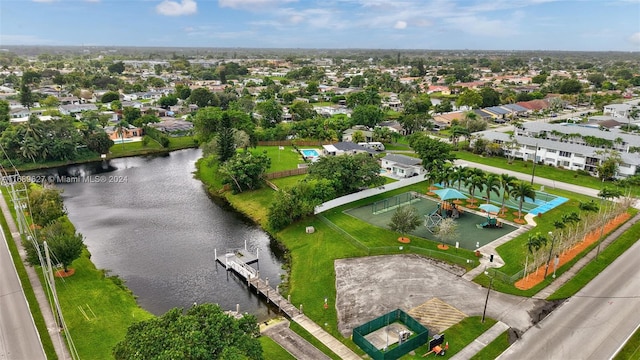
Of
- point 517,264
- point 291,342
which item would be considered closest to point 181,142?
point 291,342

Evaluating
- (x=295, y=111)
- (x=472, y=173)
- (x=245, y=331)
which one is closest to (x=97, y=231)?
(x=245, y=331)

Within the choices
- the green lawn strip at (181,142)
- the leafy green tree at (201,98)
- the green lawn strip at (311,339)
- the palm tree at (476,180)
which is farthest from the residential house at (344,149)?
the leafy green tree at (201,98)

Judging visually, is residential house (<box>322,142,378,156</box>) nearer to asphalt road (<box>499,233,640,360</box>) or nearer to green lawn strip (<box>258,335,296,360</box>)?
asphalt road (<box>499,233,640,360</box>)

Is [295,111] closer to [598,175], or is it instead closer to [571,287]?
[598,175]

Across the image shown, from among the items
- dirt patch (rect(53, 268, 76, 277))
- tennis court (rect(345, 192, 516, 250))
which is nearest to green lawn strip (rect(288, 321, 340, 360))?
tennis court (rect(345, 192, 516, 250))

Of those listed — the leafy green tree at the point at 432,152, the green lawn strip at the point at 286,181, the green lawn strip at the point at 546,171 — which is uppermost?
the leafy green tree at the point at 432,152

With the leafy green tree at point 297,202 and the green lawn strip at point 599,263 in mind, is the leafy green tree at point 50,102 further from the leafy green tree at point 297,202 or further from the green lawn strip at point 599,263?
the green lawn strip at point 599,263
